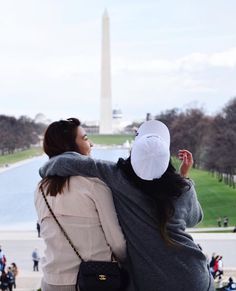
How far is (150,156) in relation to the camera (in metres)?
1.68

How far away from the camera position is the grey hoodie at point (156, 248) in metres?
1.65

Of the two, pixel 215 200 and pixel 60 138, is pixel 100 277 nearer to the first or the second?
pixel 60 138

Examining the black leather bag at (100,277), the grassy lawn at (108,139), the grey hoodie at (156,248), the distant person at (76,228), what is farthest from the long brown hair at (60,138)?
the grassy lawn at (108,139)

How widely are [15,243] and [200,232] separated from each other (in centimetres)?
509

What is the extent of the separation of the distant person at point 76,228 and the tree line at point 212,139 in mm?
21400

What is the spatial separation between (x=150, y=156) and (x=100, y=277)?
14.5 inches

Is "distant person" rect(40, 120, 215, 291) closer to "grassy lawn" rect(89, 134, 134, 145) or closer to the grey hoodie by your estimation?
the grey hoodie

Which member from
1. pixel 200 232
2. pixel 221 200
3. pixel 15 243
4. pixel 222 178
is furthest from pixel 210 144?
pixel 15 243

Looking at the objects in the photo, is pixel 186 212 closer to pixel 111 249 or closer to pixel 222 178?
pixel 111 249

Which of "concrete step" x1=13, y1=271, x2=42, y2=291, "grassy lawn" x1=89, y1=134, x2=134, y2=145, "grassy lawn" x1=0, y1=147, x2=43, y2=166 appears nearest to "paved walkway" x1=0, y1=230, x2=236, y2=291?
"concrete step" x1=13, y1=271, x2=42, y2=291

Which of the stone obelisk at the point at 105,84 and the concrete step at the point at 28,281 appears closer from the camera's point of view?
the concrete step at the point at 28,281

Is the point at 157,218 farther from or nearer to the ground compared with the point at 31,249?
farther from the ground

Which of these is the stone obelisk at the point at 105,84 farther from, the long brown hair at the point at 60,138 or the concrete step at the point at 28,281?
the long brown hair at the point at 60,138

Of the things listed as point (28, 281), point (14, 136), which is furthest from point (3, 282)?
point (14, 136)
